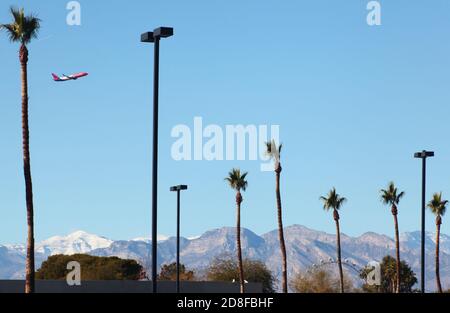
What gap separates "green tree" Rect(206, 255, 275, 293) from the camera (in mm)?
167875

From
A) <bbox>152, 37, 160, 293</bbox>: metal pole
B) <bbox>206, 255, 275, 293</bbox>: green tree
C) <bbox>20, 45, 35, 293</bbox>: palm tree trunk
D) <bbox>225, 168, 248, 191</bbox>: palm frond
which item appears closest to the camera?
<bbox>152, 37, 160, 293</bbox>: metal pole

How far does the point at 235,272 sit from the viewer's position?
168 m

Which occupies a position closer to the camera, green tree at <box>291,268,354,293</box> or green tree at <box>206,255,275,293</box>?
green tree at <box>291,268,354,293</box>

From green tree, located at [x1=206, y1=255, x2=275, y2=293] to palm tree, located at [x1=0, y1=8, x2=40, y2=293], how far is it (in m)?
103

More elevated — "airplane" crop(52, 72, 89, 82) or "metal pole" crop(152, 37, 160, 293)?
"airplane" crop(52, 72, 89, 82)

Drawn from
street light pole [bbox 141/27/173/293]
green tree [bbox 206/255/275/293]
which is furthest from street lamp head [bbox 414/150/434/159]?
green tree [bbox 206/255/275/293]

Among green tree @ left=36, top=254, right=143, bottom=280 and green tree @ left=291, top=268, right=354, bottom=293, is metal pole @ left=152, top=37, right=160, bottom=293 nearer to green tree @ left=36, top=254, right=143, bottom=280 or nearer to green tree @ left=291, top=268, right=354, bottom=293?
green tree @ left=36, top=254, right=143, bottom=280

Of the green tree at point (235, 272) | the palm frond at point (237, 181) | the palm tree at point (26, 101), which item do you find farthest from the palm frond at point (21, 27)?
the green tree at point (235, 272)

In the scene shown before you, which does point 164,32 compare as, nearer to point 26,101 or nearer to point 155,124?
point 155,124

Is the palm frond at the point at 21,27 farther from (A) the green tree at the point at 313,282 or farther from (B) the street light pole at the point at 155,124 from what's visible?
(A) the green tree at the point at 313,282

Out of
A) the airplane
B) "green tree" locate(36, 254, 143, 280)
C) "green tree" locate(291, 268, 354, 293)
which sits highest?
the airplane

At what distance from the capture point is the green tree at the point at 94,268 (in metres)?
141
